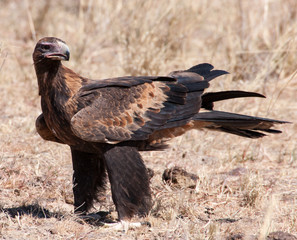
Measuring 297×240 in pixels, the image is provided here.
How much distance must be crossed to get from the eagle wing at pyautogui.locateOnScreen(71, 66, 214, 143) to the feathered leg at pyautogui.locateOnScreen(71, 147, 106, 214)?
20.3 inches

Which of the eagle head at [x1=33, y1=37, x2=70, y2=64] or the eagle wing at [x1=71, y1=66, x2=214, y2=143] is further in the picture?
the eagle wing at [x1=71, y1=66, x2=214, y2=143]

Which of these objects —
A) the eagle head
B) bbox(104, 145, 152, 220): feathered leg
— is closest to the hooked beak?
the eagle head

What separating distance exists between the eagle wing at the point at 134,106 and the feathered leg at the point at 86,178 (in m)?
0.51

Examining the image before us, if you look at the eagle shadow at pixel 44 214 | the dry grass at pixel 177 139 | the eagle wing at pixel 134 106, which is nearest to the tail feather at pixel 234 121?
the eagle wing at pixel 134 106

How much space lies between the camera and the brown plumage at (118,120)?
4148mm

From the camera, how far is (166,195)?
498 centimetres

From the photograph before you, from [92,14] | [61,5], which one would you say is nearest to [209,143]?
[92,14]

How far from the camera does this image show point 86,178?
4.66 m

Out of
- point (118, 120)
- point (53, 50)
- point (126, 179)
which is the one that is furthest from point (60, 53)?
point (126, 179)

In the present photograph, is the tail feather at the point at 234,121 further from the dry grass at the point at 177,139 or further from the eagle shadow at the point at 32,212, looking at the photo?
the eagle shadow at the point at 32,212

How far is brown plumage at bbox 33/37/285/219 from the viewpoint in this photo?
4.15 meters

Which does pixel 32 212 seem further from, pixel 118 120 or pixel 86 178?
pixel 118 120

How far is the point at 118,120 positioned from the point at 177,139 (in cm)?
223

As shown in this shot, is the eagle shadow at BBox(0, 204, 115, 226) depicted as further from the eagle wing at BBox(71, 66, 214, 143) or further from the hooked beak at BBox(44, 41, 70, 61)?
the hooked beak at BBox(44, 41, 70, 61)
